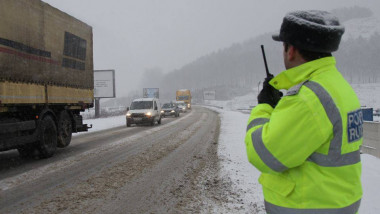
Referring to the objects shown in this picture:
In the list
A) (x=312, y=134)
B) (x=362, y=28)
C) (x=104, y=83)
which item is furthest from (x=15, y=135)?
(x=362, y=28)

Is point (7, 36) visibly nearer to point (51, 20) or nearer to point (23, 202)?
point (51, 20)

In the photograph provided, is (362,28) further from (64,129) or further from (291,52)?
(291,52)

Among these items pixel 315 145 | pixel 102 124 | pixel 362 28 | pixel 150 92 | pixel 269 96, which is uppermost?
pixel 362 28

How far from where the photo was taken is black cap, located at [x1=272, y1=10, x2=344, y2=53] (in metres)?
1.57

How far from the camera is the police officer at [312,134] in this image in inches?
58.1

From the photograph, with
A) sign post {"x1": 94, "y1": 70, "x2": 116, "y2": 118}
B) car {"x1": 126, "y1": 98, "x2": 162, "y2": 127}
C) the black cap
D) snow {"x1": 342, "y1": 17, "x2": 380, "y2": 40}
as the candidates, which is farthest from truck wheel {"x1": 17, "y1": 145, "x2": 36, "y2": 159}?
snow {"x1": 342, "y1": 17, "x2": 380, "y2": 40}

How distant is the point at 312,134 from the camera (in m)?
1.46

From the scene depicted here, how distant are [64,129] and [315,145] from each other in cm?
939

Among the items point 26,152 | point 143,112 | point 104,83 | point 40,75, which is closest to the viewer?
point 40,75

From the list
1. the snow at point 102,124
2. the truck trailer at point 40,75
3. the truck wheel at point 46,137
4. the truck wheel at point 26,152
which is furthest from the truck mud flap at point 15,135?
the snow at point 102,124

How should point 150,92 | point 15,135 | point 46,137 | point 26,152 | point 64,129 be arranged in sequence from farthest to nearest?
point 150,92
point 64,129
point 26,152
point 46,137
point 15,135

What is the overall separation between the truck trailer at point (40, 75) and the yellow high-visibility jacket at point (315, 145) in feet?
22.3

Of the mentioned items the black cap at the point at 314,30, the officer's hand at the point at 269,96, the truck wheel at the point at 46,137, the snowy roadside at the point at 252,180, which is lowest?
the snowy roadside at the point at 252,180

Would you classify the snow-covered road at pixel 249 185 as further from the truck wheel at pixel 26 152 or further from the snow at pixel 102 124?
the snow at pixel 102 124
